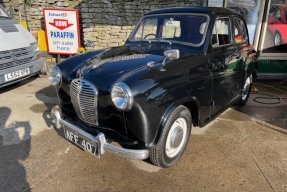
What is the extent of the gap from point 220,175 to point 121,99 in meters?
1.54

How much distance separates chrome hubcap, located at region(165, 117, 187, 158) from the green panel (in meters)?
5.29

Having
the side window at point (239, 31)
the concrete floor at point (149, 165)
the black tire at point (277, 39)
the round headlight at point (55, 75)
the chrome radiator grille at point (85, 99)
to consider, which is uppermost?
the side window at point (239, 31)

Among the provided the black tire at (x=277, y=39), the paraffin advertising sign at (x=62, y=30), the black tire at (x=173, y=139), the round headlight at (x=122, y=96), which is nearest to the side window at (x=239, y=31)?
the black tire at (x=173, y=139)

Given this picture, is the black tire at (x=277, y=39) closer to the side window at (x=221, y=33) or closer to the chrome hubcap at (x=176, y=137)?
the side window at (x=221, y=33)

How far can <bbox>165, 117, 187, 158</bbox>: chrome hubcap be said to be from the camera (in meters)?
2.64

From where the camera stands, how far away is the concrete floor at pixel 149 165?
256 cm

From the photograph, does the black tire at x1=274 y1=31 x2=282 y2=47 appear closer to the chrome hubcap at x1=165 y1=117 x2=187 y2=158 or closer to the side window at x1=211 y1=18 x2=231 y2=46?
the side window at x1=211 y1=18 x2=231 y2=46

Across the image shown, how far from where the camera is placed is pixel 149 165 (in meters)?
2.89

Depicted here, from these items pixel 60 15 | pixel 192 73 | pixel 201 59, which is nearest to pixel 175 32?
pixel 201 59

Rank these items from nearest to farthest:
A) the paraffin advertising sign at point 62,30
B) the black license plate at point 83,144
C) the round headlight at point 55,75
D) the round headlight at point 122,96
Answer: the round headlight at point 122,96, the black license plate at point 83,144, the round headlight at point 55,75, the paraffin advertising sign at point 62,30

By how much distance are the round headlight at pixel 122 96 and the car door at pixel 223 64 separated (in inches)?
56.9

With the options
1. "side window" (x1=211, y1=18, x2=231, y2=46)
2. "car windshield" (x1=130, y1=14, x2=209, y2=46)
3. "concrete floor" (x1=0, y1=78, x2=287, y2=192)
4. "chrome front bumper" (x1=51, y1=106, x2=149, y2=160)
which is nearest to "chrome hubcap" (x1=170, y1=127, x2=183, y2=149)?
"concrete floor" (x1=0, y1=78, x2=287, y2=192)

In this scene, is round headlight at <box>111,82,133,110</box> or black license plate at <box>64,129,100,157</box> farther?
black license plate at <box>64,129,100,157</box>

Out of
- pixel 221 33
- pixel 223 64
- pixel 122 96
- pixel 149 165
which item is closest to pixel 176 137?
pixel 149 165
